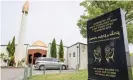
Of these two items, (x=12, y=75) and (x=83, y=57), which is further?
(x=83, y=57)

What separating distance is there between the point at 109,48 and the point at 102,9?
45.2ft

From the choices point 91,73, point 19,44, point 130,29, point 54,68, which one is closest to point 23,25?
point 19,44

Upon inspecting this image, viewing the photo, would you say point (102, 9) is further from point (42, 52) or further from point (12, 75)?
point (42, 52)

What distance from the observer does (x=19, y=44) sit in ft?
79.2

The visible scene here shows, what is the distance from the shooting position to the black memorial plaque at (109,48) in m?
4.19

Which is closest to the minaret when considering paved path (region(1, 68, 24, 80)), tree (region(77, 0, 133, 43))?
paved path (region(1, 68, 24, 80))

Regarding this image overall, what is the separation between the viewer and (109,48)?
4.62m

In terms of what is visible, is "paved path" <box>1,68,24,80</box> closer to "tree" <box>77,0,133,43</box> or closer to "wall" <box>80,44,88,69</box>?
"tree" <box>77,0,133,43</box>

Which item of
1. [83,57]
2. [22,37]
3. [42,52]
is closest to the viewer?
[83,57]

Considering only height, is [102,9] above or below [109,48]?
above

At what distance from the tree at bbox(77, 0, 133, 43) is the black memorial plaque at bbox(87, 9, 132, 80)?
11.1m

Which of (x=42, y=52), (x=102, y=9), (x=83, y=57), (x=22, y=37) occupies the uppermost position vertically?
(x=102, y=9)

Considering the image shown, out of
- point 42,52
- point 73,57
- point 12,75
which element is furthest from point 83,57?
point 12,75

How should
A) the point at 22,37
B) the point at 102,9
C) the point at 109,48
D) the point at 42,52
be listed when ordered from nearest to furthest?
the point at 109,48, the point at 102,9, the point at 22,37, the point at 42,52
